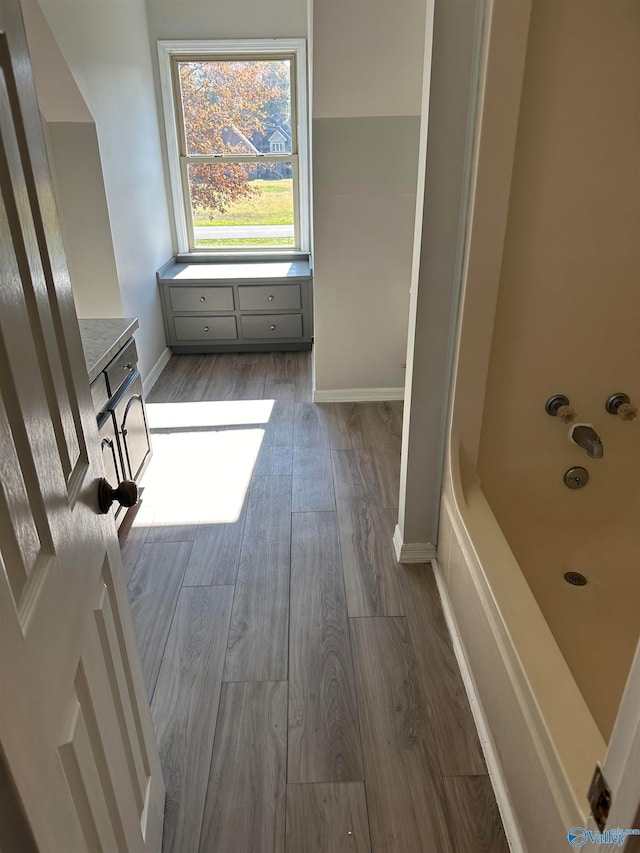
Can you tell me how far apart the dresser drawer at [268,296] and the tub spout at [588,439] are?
9.66 ft

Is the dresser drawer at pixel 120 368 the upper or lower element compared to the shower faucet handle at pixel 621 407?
lower

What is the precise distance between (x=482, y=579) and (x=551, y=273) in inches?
37.8

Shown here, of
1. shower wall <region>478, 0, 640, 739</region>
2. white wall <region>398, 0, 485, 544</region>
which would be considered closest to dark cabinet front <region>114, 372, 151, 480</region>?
white wall <region>398, 0, 485, 544</region>

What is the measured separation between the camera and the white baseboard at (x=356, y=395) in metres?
3.94

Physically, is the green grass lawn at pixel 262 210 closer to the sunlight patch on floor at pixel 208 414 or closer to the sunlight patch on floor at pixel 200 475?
the sunlight patch on floor at pixel 208 414

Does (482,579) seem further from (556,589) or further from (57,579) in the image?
(57,579)

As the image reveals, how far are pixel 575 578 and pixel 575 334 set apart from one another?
84 cm

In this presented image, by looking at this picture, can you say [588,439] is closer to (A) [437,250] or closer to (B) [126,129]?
(A) [437,250]

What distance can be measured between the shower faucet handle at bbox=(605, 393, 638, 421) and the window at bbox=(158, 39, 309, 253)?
350cm

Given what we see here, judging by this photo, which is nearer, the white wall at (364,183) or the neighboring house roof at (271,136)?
the white wall at (364,183)

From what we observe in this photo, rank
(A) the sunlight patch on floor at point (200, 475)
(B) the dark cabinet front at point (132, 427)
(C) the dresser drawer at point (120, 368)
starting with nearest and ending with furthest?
(C) the dresser drawer at point (120, 368)
(B) the dark cabinet front at point (132, 427)
(A) the sunlight patch on floor at point (200, 475)

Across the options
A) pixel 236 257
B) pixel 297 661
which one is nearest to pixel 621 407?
pixel 297 661

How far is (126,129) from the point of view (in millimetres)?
3730

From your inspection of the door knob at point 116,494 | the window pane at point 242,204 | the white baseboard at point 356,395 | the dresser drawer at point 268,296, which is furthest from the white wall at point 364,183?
the door knob at point 116,494
